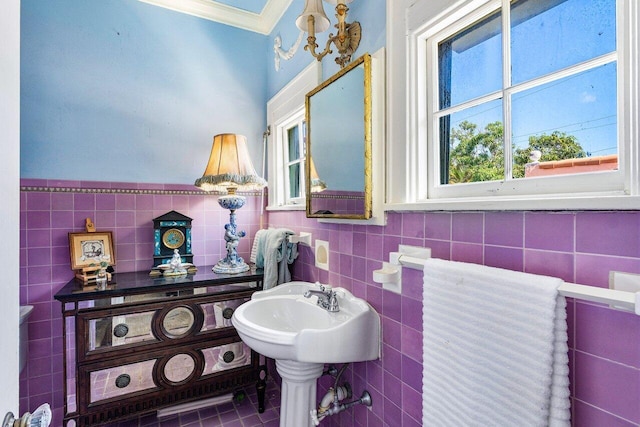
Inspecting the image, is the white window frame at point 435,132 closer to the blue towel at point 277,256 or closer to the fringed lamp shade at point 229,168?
the blue towel at point 277,256

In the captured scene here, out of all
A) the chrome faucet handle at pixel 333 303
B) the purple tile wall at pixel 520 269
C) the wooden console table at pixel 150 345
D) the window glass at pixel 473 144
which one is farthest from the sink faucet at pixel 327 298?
the window glass at pixel 473 144

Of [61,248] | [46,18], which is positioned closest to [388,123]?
[61,248]

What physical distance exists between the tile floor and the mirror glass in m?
1.20

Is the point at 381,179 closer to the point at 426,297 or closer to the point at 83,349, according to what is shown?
A: the point at 426,297

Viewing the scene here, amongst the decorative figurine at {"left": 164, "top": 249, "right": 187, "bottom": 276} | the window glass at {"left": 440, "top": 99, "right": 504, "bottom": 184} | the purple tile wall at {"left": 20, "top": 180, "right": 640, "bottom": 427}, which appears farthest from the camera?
the decorative figurine at {"left": 164, "top": 249, "right": 187, "bottom": 276}

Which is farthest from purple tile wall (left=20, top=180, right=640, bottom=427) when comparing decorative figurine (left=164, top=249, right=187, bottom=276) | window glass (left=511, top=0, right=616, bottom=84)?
window glass (left=511, top=0, right=616, bottom=84)

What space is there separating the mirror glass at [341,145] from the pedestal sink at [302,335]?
1.36ft

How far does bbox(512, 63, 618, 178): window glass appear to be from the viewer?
0.73m

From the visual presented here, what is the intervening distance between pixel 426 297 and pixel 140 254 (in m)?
1.83

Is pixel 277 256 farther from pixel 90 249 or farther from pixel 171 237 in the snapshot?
pixel 90 249

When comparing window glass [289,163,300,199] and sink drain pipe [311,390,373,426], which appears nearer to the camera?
sink drain pipe [311,390,373,426]

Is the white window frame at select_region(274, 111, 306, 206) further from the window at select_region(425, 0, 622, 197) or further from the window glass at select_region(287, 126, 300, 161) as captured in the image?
the window at select_region(425, 0, 622, 197)

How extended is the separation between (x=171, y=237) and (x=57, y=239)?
23.5 inches

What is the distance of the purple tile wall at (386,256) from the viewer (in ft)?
2.15
